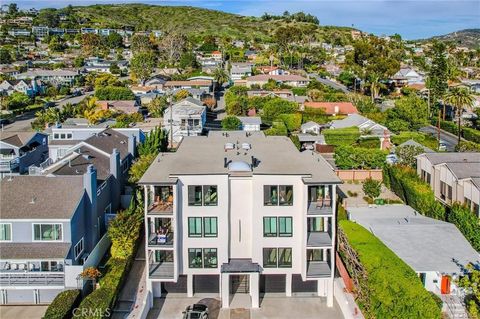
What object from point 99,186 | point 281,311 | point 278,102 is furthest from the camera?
point 278,102

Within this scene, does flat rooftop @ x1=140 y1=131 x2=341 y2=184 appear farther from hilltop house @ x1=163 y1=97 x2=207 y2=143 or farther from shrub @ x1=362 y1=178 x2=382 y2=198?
hilltop house @ x1=163 y1=97 x2=207 y2=143

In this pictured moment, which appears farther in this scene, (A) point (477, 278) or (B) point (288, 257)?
(B) point (288, 257)

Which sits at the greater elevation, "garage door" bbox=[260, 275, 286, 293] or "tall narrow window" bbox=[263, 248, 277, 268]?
"tall narrow window" bbox=[263, 248, 277, 268]

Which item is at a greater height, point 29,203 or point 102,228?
point 29,203

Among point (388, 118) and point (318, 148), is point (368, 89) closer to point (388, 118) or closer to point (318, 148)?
point (388, 118)

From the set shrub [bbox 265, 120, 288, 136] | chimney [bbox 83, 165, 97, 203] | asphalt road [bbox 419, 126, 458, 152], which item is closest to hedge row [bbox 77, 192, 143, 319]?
chimney [bbox 83, 165, 97, 203]

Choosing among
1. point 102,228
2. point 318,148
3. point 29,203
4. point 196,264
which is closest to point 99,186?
point 102,228

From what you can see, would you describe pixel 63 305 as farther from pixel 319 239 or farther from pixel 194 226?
pixel 319 239
